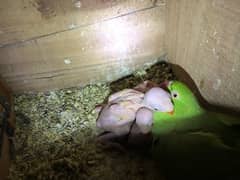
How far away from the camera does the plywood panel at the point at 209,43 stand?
0.77m

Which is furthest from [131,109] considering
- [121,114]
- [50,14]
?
[50,14]

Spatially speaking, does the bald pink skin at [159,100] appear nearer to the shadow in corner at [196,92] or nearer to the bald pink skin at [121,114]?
the bald pink skin at [121,114]

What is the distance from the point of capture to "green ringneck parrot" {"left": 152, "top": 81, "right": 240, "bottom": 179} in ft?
2.33

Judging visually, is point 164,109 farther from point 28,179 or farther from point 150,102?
point 28,179

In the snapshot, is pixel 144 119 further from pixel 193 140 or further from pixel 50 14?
pixel 50 14

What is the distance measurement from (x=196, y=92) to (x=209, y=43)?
0.72ft

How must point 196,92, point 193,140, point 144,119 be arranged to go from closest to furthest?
point 193,140 < point 144,119 < point 196,92

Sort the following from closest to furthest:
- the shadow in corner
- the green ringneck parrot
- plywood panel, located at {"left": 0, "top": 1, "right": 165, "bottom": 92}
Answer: the green ringneck parrot → the shadow in corner → plywood panel, located at {"left": 0, "top": 1, "right": 165, "bottom": 92}

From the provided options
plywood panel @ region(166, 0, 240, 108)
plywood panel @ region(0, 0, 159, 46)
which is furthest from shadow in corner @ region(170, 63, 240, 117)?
plywood panel @ region(0, 0, 159, 46)

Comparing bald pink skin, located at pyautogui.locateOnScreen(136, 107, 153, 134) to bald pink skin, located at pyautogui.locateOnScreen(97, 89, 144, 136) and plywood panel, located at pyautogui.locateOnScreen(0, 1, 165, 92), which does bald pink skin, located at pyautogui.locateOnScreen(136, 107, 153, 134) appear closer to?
bald pink skin, located at pyautogui.locateOnScreen(97, 89, 144, 136)

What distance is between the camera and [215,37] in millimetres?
839

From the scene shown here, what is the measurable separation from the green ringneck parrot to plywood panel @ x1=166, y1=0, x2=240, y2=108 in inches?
3.0

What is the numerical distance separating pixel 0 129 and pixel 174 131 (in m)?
0.57

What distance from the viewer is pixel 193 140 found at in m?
0.81
